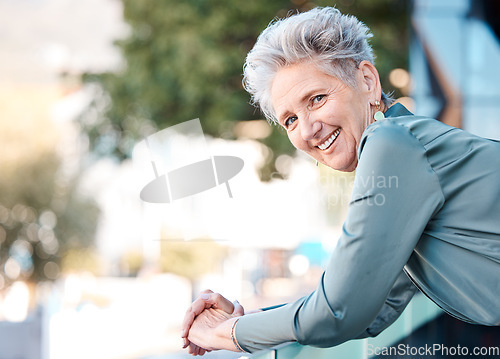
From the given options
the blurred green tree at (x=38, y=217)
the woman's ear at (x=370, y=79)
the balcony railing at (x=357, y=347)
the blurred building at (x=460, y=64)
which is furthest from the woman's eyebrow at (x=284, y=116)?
the blurred green tree at (x=38, y=217)

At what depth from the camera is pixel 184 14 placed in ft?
14.9

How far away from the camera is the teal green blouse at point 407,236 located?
0.73 m

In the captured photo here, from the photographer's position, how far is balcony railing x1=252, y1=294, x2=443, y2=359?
921 mm

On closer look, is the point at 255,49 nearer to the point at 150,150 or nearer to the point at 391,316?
the point at 391,316

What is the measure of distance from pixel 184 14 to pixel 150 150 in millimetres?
1295

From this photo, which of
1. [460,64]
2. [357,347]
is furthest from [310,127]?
[460,64]

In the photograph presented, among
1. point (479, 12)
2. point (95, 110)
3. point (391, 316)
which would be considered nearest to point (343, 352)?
point (391, 316)

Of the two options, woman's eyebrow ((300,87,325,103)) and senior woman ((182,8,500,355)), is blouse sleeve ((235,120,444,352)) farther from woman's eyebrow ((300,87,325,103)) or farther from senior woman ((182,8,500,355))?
woman's eyebrow ((300,87,325,103))

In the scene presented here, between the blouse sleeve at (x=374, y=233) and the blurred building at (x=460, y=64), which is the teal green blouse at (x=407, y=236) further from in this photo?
the blurred building at (x=460, y=64)

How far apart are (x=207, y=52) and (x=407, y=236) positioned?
3.84 metres

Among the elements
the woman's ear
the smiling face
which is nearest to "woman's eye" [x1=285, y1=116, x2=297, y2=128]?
the smiling face

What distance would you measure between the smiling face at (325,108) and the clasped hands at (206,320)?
28 centimetres

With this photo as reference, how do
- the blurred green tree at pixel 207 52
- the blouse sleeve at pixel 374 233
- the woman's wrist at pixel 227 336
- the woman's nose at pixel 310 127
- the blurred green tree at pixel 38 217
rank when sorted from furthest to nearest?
the blurred green tree at pixel 38 217
the blurred green tree at pixel 207 52
the woman's nose at pixel 310 127
the woman's wrist at pixel 227 336
the blouse sleeve at pixel 374 233

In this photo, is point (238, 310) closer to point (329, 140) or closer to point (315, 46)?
point (329, 140)
